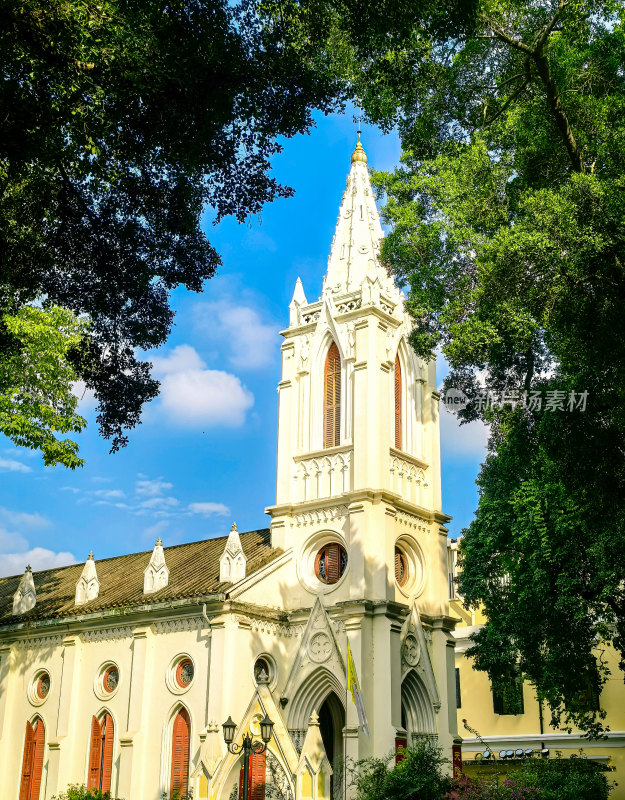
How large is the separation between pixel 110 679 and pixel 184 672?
4.08m

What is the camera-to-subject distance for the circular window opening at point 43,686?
112ft

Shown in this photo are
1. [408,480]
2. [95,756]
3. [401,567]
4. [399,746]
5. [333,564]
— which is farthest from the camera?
[408,480]

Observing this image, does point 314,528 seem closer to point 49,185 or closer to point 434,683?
point 434,683

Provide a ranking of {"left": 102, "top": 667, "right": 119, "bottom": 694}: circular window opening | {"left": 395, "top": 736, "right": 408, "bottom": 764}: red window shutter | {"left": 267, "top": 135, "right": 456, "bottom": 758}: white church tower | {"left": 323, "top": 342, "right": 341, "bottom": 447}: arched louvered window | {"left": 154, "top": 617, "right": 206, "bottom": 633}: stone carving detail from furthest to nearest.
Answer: {"left": 323, "top": 342, "right": 341, "bottom": 447}: arched louvered window → {"left": 102, "top": 667, "right": 119, "bottom": 694}: circular window opening → {"left": 154, "top": 617, "right": 206, "bottom": 633}: stone carving detail → {"left": 267, "top": 135, "right": 456, "bottom": 758}: white church tower → {"left": 395, "top": 736, "right": 408, "bottom": 764}: red window shutter

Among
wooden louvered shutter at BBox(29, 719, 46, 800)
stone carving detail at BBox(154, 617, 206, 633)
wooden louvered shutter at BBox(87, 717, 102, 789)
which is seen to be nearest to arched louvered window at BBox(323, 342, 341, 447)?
stone carving detail at BBox(154, 617, 206, 633)

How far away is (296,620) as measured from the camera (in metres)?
30.1

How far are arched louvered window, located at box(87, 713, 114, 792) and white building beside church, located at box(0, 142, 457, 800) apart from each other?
7 centimetres

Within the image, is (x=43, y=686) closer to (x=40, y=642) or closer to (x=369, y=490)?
(x=40, y=642)

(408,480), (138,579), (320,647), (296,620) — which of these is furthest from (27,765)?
(408,480)

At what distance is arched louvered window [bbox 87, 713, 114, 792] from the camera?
99.5 ft

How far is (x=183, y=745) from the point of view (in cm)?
2866

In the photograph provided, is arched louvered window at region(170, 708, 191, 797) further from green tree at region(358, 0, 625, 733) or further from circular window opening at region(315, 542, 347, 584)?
green tree at region(358, 0, 625, 733)

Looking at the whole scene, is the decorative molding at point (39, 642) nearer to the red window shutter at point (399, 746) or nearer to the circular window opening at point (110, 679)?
the circular window opening at point (110, 679)

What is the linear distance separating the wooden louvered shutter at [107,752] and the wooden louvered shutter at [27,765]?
4346 millimetres
